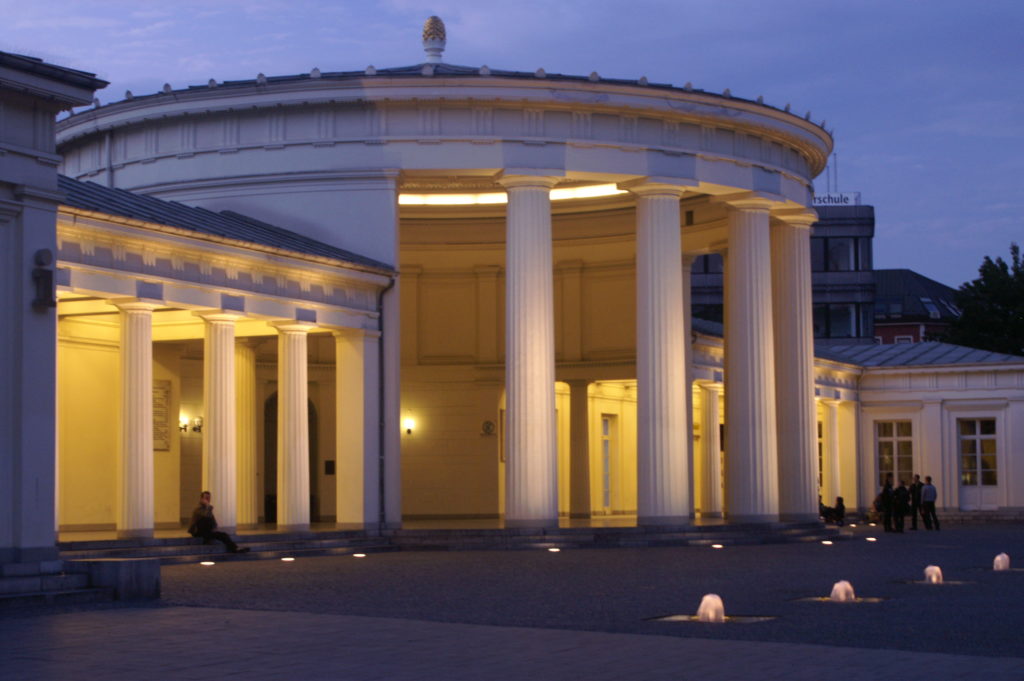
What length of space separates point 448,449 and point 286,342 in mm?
13456

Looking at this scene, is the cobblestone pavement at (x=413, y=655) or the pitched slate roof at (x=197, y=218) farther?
the pitched slate roof at (x=197, y=218)

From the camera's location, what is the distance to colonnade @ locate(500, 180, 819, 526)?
34.4 m

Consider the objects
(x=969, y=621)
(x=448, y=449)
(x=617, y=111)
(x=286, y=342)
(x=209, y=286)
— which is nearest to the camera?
(x=969, y=621)

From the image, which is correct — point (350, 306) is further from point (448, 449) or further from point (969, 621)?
point (969, 621)

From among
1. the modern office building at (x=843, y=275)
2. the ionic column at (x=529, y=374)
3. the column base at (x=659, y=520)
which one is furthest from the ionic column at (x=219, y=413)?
the modern office building at (x=843, y=275)

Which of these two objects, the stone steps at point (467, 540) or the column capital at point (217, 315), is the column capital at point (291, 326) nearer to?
the column capital at point (217, 315)

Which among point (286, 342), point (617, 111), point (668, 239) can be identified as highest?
point (617, 111)

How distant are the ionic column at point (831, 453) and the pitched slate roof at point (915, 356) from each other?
1875mm

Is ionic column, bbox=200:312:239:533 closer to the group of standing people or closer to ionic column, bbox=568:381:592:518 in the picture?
ionic column, bbox=568:381:592:518

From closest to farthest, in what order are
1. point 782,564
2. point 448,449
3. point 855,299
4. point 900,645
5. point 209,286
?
point 900,645 < point 782,564 < point 209,286 < point 448,449 < point 855,299

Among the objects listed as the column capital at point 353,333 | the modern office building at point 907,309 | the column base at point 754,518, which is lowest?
the column base at point 754,518

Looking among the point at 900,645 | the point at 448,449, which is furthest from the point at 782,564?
the point at 448,449

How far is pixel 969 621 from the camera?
630 inches

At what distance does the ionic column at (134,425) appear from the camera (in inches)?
1127
